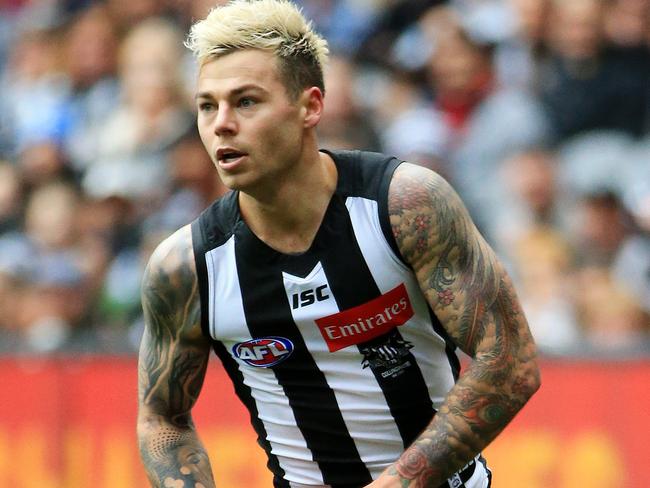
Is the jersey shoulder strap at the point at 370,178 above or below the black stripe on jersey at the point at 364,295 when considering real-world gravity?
above

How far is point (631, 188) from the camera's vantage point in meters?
8.46

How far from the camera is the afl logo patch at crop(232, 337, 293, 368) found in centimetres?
451

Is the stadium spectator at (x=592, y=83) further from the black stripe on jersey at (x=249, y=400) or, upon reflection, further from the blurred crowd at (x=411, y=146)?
the black stripe on jersey at (x=249, y=400)

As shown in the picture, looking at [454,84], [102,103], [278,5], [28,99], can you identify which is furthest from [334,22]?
[278,5]

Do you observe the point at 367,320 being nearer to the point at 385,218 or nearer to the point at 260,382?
the point at 385,218

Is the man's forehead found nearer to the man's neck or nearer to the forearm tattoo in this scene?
the man's neck

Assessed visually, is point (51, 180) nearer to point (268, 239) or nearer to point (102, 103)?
point (102, 103)

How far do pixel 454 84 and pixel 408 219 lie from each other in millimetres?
4950

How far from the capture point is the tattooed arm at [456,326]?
13.9 ft

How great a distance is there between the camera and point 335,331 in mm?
4445

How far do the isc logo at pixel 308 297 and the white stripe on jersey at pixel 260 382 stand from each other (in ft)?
0.63

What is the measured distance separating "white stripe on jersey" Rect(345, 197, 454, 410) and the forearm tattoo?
65 mm

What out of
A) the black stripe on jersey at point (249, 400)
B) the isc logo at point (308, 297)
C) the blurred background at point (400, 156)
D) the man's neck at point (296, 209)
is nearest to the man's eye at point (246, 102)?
the man's neck at point (296, 209)

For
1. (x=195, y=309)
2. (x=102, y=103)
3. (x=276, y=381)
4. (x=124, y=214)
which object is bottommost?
(x=276, y=381)
